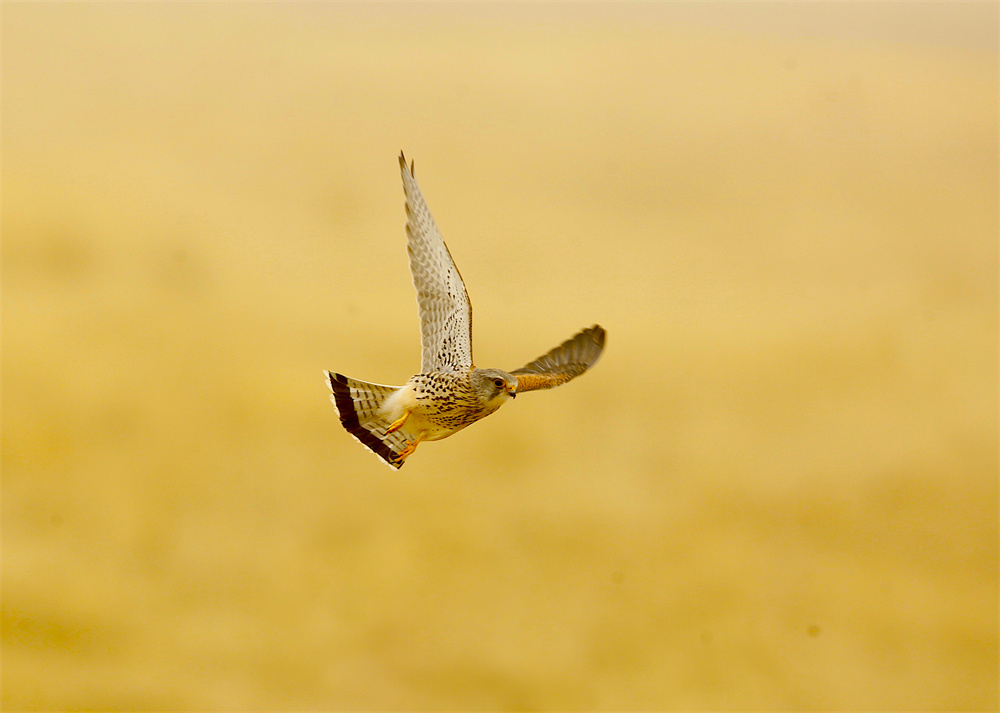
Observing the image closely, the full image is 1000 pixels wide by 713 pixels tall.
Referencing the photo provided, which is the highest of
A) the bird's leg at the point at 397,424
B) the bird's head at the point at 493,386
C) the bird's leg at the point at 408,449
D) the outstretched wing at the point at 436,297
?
the outstretched wing at the point at 436,297

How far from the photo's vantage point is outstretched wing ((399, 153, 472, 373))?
114 inches

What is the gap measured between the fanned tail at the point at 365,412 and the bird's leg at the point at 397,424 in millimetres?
33

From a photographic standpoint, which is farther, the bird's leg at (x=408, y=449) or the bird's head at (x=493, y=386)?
the bird's head at (x=493, y=386)

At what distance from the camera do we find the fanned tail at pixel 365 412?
8.53 ft

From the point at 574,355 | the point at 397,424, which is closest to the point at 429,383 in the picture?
the point at 397,424

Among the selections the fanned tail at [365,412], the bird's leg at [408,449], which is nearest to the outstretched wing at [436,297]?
the fanned tail at [365,412]

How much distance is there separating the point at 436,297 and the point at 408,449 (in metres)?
0.71

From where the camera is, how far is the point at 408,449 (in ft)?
8.22

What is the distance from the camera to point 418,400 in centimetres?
262

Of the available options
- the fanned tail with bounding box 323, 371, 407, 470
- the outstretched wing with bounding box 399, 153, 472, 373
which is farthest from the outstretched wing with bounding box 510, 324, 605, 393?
the fanned tail with bounding box 323, 371, 407, 470

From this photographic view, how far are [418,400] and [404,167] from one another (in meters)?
0.72

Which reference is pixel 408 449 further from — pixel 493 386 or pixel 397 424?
pixel 493 386

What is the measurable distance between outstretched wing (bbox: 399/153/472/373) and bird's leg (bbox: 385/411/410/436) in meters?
0.27

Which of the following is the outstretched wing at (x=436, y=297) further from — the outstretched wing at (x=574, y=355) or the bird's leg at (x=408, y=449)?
the outstretched wing at (x=574, y=355)
